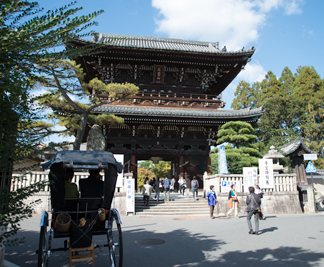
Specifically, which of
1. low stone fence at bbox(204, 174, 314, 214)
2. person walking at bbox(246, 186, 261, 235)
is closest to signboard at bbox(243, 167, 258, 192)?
low stone fence at bbox(204, 174, 314, 214)

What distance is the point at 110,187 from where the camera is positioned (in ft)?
15.5

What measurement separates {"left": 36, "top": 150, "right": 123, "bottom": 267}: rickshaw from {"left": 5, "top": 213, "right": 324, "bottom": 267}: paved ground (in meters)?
1.03

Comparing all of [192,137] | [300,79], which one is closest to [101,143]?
[192,137]

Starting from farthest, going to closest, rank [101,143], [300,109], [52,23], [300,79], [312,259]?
1. [300,79]
2. [300,109]
3. [101,143]
4. [312,259]
5. [52,23]

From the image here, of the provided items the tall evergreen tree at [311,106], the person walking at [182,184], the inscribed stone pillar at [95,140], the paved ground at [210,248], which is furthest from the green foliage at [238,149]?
the tall evergreen tree at [311,106]

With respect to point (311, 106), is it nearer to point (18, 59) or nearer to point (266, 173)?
point (266, 173)

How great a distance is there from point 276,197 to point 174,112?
848 cm

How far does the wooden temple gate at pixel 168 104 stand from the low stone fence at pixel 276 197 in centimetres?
482

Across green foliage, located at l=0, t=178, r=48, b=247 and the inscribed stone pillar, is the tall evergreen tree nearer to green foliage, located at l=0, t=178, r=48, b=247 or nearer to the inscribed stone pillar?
the inscribed stone pillar

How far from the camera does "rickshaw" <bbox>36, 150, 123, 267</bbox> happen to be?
408 cm

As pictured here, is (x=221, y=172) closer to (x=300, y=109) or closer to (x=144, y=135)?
(x=144, y=135)

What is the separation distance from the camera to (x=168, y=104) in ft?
61.8

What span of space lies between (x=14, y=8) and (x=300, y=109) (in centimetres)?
3212

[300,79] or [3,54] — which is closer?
[3,54]
